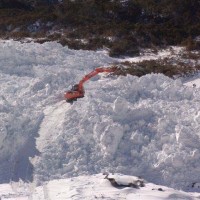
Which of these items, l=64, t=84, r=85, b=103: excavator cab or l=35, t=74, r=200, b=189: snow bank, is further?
l=64, t=84, r=85, b=103: excavator cab

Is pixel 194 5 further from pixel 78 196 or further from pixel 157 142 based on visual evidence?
pixel 78 196

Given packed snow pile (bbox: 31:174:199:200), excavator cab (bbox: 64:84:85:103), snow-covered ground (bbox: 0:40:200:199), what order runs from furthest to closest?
excavator cab (bbox: 64:84:85:103), snow-covered ground (bbox: 0:40:200:199), packed snow pile (bbox: 31:174:199:200)

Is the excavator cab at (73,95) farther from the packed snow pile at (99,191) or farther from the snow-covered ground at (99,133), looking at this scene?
the packed snow pile at (99,191)

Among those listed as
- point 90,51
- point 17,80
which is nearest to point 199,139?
point 17,80

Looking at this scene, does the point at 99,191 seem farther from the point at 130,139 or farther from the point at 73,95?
the point at 73,95

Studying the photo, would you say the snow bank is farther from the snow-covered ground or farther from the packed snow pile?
the packed snow pile

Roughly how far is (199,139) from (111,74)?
5.11 meters

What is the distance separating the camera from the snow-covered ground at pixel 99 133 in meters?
10.3

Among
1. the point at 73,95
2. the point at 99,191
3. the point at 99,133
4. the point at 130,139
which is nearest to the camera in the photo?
the point at 99,191

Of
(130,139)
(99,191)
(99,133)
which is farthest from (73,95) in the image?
(99,191)

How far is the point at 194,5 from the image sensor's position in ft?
75.7

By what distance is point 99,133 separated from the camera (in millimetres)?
11148

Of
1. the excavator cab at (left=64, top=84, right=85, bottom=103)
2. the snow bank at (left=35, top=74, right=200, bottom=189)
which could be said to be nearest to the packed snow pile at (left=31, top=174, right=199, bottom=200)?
the snow bank at (left=35, top=74, right=200, bottom=189)

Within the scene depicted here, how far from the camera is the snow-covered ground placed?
10336 millimetres
